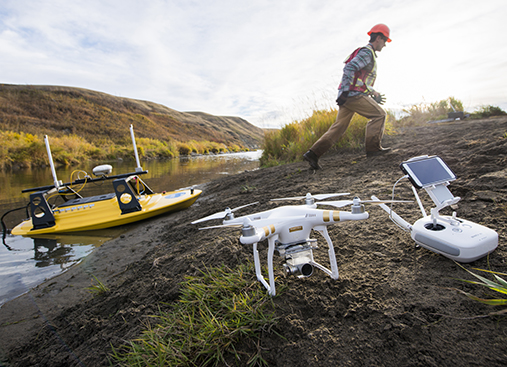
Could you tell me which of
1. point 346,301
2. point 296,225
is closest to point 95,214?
point 296,225

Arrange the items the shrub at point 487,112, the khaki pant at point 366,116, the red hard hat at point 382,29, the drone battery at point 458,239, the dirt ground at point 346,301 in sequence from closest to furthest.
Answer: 1. the dirt ground at point 346,301
2. the drone battery at point 458,239
3. the red hard hat at point 382,29
4. the khaki pant at point 366,116
5. the shrub at point 487,112

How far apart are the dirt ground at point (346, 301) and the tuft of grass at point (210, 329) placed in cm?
9

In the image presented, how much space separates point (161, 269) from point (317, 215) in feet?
6.17

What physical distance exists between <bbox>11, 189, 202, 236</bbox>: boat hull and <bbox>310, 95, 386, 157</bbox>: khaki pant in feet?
11.1

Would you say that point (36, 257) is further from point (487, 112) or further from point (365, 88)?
point (487, 112)

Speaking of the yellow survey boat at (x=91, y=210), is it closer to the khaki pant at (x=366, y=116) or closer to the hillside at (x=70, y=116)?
the khaki pant at (x=366, y=116)

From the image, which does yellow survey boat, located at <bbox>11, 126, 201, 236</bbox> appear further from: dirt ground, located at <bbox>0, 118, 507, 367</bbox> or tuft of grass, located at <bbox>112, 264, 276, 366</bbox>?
tuft of grass, located at <bbox>112, 264, 276, 366</bbox>

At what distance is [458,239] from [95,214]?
5.82 meters

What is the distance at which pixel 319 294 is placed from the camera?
1.55 m

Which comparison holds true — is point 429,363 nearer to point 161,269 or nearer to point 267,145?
point 161,269

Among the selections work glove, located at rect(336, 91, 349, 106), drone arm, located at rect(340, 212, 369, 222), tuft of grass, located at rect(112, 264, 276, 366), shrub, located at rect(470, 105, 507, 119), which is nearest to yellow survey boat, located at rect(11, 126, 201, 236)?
tuft of grass, located at rect(112, 264, 276, 366)

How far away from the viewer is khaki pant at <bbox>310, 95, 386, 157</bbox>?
4.64m

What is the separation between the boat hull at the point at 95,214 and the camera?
16.4 feet

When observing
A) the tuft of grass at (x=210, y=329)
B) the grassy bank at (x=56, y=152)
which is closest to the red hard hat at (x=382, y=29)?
the tuft of grass at (x=210, y=329)
